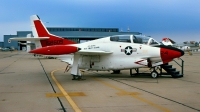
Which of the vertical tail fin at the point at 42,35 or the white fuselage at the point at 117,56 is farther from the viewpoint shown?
the vertical tail fin at the point at 42,35

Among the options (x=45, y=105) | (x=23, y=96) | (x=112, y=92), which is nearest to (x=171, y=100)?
(x=112, y=92)

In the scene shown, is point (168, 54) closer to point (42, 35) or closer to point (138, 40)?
point (138, 40)

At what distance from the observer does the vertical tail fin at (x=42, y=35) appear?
16.0 m

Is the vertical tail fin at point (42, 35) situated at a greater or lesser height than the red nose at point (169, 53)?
greater

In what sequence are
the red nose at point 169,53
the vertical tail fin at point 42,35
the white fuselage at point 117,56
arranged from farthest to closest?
the vertical tail fin at point 42,35
the white fuselage at point 117,56
the red nose at point 169,53

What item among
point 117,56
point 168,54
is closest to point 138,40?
point 117,56

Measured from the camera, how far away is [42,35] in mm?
16375

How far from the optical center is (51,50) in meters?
11.7

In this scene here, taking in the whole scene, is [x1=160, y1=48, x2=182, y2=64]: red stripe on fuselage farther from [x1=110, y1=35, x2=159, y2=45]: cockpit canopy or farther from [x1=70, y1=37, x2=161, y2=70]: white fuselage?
[x1=110, y1=35, x2=159, y2=45]: cockpit canopy

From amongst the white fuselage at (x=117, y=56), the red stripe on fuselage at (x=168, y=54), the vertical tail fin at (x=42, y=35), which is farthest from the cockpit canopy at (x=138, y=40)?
the vertical tail fin at (x=42, y=35)

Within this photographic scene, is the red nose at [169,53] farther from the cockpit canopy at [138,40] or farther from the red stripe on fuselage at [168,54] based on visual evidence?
the cockpit canopy at [138,40]

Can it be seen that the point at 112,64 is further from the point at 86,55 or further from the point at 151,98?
the point at 151,98

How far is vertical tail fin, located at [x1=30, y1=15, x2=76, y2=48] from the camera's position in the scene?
52.5ft

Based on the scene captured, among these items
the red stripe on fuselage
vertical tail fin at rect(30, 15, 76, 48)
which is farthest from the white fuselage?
vertical tail fin at rect(30, 15, 76, 48)
